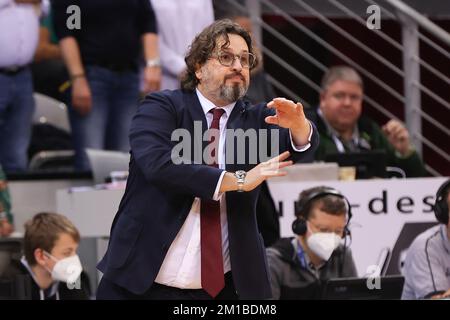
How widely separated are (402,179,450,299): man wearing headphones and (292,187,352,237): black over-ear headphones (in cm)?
39

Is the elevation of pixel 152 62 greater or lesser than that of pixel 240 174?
greater

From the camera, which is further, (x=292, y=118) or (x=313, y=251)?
(x=313, y=251)

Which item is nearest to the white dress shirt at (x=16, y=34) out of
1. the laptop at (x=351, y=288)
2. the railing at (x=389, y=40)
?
the railing at (x=389, y=40)

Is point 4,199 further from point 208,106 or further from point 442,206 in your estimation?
point 208,106

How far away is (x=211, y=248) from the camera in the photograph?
4.15m

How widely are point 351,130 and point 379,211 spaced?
0.94 meters

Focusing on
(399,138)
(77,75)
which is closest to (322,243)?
(399,138)

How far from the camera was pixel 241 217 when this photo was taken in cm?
419

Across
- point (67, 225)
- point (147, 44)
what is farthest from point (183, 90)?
point (147, 44)

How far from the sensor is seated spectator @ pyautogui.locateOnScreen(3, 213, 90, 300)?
5785 millimetres

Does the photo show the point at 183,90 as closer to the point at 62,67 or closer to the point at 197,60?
the point at 197,60

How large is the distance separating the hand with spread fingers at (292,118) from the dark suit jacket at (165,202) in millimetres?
74

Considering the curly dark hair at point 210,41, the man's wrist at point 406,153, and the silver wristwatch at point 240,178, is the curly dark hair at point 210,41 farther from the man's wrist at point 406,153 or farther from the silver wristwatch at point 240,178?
the man's wrist at point 406,153

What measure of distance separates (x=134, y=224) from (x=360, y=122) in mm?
3552
